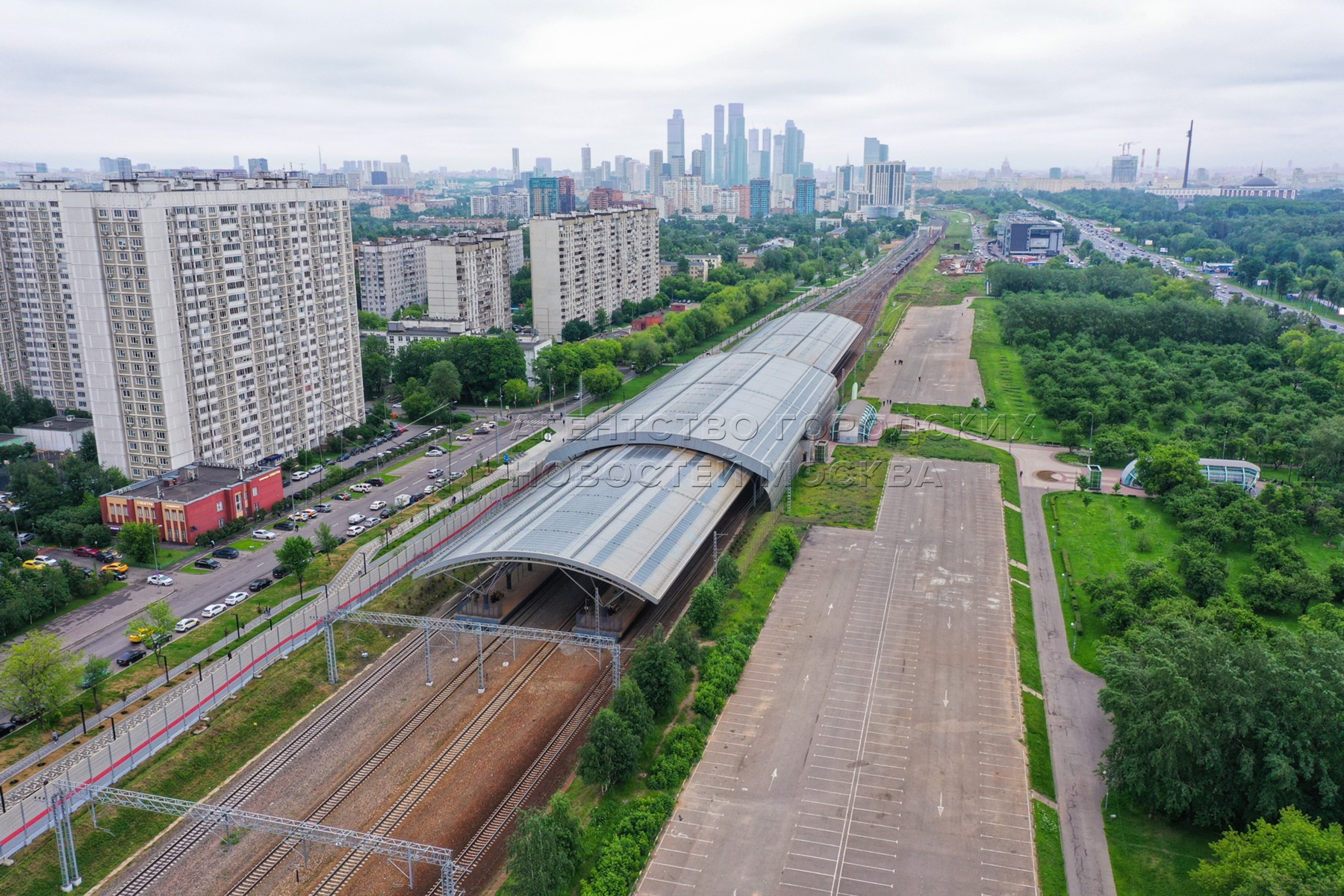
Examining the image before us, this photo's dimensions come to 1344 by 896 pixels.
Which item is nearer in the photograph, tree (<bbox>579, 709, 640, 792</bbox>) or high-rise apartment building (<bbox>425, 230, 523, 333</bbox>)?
tree (<bbox>579, 709, 640, 792</bbox>)

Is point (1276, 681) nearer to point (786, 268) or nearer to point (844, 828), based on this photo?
point (844, 828)

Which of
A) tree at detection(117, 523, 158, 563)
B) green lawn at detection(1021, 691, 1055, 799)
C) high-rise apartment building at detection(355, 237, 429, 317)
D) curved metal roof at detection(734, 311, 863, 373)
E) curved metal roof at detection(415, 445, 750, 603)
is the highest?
high-rise apartment building at detection(355, 237, 429, 317)

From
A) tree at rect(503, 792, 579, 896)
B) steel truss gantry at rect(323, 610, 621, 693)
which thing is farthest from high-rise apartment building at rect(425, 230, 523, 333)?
tree at rect(503, 792, 579, 896)

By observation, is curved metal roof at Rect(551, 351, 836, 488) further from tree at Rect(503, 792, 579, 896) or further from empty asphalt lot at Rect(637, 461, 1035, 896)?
tree at Rect(503, 792, 579, 896)

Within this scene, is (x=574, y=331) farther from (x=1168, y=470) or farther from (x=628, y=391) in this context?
(x=1168, y=470)

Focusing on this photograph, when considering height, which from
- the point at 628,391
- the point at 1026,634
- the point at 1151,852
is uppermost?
the point at 628,391

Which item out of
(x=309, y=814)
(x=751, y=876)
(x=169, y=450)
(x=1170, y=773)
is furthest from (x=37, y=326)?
(x=1170, y=773)

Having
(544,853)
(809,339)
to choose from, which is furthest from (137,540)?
(809,339)

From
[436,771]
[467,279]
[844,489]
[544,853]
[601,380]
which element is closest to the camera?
[544,853]
